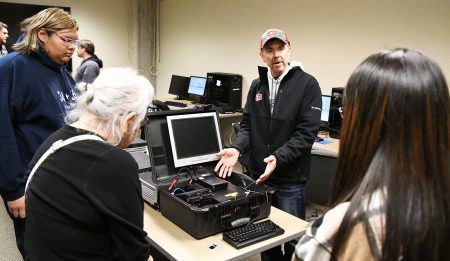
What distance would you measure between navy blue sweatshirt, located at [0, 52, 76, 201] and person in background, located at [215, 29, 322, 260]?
33.8 inches

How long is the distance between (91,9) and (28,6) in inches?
38.5

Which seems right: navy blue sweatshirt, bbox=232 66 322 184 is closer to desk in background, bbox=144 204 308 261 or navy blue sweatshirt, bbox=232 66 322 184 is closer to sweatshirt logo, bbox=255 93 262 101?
sweatshirt logo, bbox=255 93 262 101

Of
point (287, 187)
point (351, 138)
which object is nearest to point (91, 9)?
point (287, 187)

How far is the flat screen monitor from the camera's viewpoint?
182cm

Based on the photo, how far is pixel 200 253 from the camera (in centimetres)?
143

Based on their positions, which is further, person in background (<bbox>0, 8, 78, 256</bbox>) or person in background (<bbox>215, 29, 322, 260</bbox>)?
person in background (<bbox>215, 29, 322, 260</bbox>)

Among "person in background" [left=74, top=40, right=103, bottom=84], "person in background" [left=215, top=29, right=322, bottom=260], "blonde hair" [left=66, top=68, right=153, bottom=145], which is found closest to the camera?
"blonde hair" [left=66, top=68, right=153, bottom=145]

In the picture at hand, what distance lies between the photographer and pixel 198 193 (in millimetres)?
1628

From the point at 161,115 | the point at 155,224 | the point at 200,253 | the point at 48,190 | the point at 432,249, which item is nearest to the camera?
the point at 432,249

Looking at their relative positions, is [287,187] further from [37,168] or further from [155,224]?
[37,168]

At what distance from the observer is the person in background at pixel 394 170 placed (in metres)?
0.65

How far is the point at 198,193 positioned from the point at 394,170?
107 cm

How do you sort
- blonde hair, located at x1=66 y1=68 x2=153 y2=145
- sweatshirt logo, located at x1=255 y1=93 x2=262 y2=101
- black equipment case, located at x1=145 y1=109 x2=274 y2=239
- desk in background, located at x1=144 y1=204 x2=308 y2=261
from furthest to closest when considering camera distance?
1. sweatshirt logo, located at x1=255 y1=93 x2=262 y2=101
2. black equipment case, located at x1=145 y1=109 x2=274 y2=239
3. desk in background, located at x1=144 y1=204 x2=308 y2=261
4. blonde hair, located at x1=66 y1=68 x2=153 y2=145

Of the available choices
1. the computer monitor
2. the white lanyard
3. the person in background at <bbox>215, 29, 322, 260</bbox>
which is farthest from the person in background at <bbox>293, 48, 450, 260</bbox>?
the computer monitor
